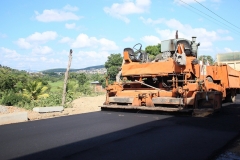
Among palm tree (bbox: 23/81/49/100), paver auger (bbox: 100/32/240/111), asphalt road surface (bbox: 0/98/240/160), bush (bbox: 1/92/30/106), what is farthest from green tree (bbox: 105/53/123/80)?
asphalt road surface (bbox: 0/98/240/160)

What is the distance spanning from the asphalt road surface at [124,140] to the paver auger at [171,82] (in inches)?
38.5

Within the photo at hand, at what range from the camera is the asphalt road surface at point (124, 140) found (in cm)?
367

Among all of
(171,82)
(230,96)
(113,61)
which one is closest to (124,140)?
(171,82)

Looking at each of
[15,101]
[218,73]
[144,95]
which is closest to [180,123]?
[144,95]

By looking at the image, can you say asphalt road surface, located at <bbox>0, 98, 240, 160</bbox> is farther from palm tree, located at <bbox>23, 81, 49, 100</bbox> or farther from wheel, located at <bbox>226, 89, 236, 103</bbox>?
palm tree, located at <bbox>23, 81, 49, 100</bbox>

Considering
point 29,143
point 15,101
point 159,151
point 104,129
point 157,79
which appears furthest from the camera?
point 15,101

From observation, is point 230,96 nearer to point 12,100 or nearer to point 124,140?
point 124,140

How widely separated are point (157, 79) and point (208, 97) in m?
1.85

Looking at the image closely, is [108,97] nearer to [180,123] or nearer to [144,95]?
[144,95]

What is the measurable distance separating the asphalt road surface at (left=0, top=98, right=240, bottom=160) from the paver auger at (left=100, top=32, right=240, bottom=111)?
0.98 meters

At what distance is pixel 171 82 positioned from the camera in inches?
Answer: 322

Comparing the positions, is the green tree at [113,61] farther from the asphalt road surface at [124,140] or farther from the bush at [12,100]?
the asphalt road surface at [124,140]

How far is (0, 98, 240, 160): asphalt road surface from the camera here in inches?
145

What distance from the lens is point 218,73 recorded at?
9594 mm
